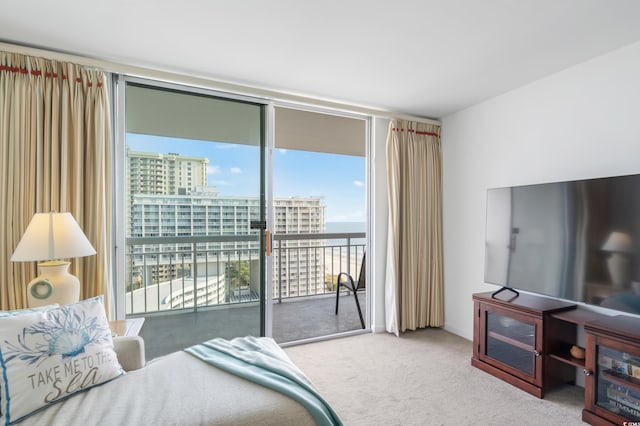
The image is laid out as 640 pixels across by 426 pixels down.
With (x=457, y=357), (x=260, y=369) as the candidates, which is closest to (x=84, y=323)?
(x=260, y=369)

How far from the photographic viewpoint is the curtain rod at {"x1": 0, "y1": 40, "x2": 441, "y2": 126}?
2148mm

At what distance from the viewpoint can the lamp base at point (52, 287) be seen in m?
1.75

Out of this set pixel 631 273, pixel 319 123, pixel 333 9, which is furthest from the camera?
pixel 319 123

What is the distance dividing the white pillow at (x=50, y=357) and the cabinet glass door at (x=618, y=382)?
8.57 ft

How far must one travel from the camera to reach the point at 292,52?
223 centimetres

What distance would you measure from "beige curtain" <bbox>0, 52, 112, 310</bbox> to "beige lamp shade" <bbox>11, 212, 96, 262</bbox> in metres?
0.41

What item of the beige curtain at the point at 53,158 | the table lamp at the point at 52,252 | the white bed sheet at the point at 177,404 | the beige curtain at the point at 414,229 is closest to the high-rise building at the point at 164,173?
the beige curtain at the point at 53,158

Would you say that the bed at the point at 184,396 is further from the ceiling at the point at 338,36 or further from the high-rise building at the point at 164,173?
the ceiling at the point at 338,36

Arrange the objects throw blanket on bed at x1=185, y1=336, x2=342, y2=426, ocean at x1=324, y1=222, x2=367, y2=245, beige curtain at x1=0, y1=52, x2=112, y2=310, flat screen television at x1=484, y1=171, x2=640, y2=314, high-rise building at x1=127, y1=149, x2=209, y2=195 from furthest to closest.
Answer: ocean at x1=324, y1=222, x2=367, y2=245 → high-rise building at x1=127, y1=149, x2=209, y2=195 → beige curtain at x1=0, y1=52, x2=112, y2=310 → flat screen television at x1=484, y1=171, x2=640, y2=314 → throw blanket on bed at x1=185, y1=336, x2=342, y2=426

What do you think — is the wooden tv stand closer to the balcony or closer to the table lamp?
the balcony

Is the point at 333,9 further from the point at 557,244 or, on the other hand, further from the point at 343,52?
the point at 557,244

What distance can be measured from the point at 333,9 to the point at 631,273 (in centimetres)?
229

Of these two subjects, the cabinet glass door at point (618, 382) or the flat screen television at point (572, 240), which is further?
the flat screen television at point (572, 240)

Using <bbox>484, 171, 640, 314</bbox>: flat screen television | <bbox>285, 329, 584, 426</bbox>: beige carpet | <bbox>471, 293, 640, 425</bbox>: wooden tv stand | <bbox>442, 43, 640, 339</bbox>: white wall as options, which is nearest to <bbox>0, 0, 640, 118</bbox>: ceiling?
<bbox>442, 43, 640, 339</bbox>: white wall
